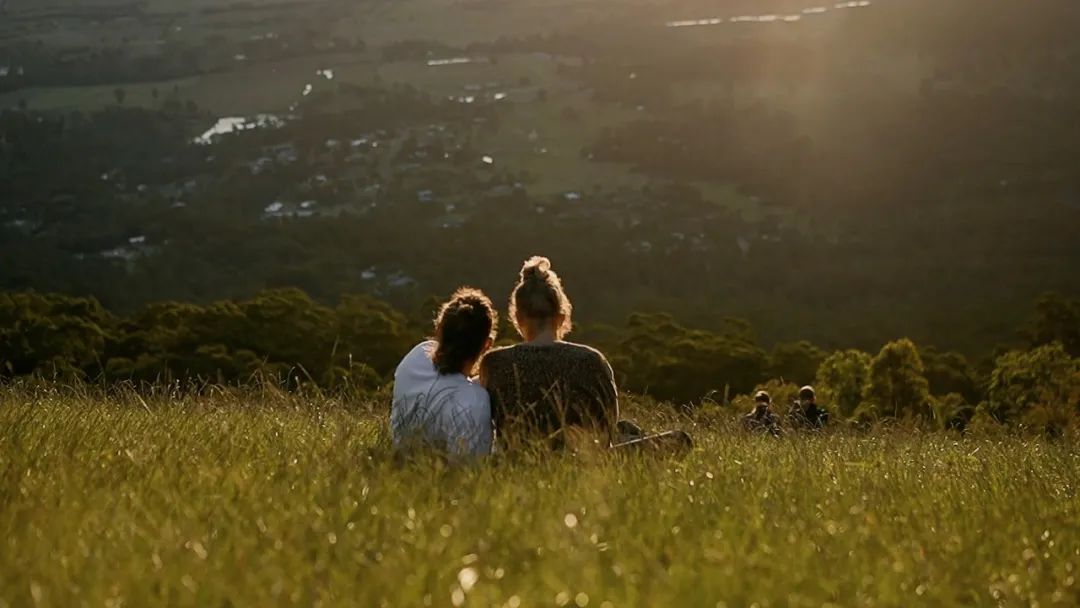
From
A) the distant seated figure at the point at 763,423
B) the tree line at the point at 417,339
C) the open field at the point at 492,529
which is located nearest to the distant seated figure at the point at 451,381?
the open field at the point at 492,529

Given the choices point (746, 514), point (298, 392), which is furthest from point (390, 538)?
point (298, 392)

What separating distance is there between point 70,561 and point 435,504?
1.23m

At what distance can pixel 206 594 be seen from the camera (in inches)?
110

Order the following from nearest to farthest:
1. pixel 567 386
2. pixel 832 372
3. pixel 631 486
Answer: pixel 631 486 < pixel 567 386 < pixel 832 372

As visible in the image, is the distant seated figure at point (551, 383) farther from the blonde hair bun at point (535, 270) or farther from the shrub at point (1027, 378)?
the shrub at point (1027, 378)

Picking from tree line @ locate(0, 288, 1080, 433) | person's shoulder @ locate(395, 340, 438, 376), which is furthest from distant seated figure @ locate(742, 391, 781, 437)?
tree line @ locate(0, 288, 1080, 433)

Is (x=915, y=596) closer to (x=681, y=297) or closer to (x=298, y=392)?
(x=298, y=392)

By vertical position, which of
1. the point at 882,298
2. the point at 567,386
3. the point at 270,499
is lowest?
the point at 882,298

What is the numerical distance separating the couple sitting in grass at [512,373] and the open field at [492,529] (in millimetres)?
945

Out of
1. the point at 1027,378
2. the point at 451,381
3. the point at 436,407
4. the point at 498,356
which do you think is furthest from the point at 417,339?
the point at 436,407

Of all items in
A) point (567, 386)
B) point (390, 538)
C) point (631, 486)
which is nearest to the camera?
point (390, 538)

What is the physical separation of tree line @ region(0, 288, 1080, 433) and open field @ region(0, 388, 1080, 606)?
3299 centimetres

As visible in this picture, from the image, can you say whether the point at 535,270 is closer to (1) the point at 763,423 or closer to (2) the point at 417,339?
(1) the point at 763,423

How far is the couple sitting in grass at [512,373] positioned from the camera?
681 cm
